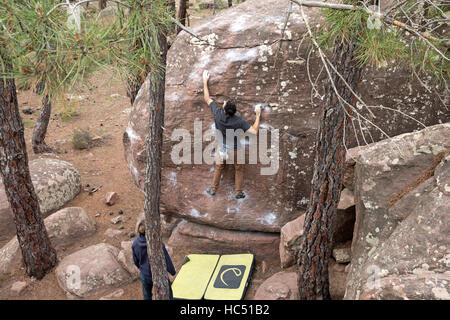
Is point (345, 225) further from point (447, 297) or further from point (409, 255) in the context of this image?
point (447, 297)

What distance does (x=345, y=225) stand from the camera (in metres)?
5.95

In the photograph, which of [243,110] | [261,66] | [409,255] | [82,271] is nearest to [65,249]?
[82,271]

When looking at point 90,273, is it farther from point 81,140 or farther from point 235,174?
point 81,140

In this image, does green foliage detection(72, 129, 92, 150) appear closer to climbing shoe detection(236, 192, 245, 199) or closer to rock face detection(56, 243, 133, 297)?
rock face detection(56, 243, 133, 297)

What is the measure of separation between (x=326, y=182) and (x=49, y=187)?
6630 mm

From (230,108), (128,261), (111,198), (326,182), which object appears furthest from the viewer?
(111,198)

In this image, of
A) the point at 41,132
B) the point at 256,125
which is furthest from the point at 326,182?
the point at 41,132

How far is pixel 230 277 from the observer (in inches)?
255

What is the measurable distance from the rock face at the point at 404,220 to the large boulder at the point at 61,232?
5.52 meters

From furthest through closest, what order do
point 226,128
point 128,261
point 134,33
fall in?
point 128,261
point 226,128
point 134,33

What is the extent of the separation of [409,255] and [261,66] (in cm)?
379

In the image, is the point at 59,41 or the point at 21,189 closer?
the point at 59,41

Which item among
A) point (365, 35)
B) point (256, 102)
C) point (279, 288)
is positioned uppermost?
point (365, 35)

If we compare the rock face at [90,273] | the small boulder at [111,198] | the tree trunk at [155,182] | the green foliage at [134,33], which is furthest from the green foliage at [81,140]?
the green foliage at [134,33]
